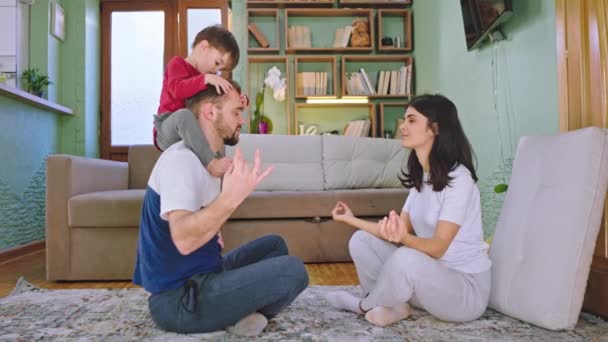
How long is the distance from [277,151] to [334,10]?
6.86ft

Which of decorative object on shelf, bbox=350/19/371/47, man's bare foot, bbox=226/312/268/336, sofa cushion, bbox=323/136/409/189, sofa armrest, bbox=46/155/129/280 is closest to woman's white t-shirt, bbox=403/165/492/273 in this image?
man's bare foot, bbox=226/312/268/336

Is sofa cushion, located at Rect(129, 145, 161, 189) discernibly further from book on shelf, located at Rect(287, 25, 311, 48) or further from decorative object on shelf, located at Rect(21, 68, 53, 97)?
book on shelf, located at Rect(287, 25, 311, 48)

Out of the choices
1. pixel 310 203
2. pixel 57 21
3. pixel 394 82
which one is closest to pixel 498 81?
pixel 310 203

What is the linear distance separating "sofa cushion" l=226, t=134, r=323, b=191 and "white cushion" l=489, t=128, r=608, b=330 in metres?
1.59

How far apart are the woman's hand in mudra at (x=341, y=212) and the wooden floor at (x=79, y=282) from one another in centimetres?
84

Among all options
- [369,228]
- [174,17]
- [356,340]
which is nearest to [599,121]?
[369,228]

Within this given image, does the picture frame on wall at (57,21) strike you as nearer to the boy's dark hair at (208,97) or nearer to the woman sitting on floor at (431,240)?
the boy's dark hair at (208,97)

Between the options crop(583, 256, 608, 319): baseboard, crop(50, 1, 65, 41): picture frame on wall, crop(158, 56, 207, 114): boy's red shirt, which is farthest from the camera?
crop(50, 1, 65, 41): picture frame on wall

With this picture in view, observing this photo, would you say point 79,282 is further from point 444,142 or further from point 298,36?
point 298,36

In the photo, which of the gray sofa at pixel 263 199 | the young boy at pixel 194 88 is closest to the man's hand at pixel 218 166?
the young boy at pixel 194 88

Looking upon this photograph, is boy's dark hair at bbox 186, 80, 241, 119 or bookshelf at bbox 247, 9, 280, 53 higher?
bookshelf at bbox 247, 9, 280, 53

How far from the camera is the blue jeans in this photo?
4.13 ft

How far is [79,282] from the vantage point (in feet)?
7.85

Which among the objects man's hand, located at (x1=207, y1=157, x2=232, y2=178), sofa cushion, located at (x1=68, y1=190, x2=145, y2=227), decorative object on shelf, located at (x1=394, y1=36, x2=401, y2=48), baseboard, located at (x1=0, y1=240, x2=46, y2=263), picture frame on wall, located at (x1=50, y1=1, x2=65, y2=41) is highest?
Answer: picture frame on wall, located at (x1=50, y1=1, x2=65, y2=41)
